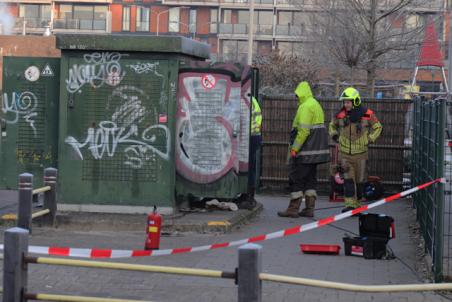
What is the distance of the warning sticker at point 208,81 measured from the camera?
11.9 metres

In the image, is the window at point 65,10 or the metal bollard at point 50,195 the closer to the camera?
the metal bollard at point 50,195

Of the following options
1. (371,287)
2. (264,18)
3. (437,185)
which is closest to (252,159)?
(437,185)

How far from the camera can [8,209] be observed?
42.7 feet

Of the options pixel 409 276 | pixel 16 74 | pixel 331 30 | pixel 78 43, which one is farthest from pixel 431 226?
pixel 331 30

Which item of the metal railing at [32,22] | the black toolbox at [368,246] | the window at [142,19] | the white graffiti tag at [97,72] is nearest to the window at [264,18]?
the window at [142,19]

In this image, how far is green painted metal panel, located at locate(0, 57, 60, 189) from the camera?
39.3 ft

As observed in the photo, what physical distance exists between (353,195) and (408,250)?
8.50 feet

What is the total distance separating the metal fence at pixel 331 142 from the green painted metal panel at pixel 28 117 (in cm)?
615

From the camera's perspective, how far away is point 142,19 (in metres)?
67.1

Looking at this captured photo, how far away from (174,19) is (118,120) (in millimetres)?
54990

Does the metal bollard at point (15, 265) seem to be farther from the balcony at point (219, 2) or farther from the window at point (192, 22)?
the window at point (192, 22)

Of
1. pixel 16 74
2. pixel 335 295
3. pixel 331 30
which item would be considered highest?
pixel 331 30

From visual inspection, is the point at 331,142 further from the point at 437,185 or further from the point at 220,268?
the point at 437,185

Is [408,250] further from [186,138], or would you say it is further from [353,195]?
[186,138]
